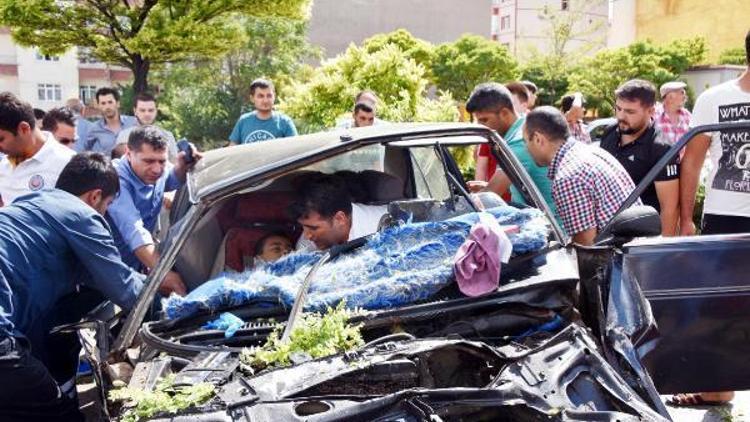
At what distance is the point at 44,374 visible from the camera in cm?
297

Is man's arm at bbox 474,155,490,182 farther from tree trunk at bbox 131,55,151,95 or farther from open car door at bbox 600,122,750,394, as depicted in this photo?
tree trunk at bbox 131,55,151,95

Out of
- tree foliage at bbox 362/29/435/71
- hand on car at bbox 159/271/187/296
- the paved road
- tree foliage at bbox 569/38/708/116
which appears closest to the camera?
hand on car at bbox 159/271/187/296

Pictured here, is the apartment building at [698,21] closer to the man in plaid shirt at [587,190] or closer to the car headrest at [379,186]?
the man in plaid shirt at [587,190]

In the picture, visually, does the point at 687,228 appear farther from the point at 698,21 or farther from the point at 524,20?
the point at 524,20

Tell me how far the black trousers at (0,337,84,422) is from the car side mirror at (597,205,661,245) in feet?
7.83

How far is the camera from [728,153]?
3945 mm

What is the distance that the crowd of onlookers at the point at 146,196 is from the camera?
3092 mm

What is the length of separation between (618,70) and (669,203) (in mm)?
26134

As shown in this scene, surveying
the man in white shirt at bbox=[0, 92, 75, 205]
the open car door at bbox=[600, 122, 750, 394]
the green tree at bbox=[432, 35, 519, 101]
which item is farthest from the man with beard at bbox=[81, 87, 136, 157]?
the green tree at bbox=[432, 35, 519, 101]

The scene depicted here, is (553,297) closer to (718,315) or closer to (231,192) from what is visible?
(718,315)

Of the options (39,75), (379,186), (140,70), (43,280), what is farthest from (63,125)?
(39,75)

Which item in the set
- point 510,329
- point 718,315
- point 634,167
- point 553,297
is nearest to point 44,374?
point 510,329

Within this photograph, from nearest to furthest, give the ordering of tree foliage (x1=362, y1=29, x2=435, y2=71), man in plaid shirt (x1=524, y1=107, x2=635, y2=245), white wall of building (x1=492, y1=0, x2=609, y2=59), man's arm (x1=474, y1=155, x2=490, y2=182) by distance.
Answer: man in plaid shirt (x1=524, y1=107, x2=635, y2=245), man's arm (x1=474, y1=155, x2=490, y2=182), tree foliage (x1=362, y1=29, x2=435, y2=71), white wall of building (x1=492, y1=0, x2=609, y2=59)

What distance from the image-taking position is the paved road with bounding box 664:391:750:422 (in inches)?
157
